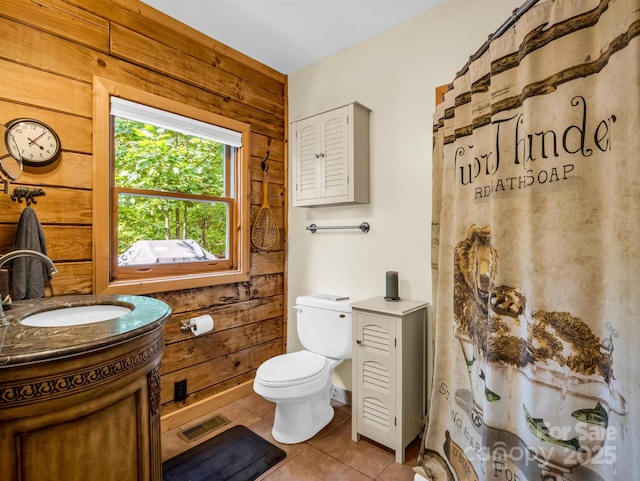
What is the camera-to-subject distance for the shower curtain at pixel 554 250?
2.53 feet

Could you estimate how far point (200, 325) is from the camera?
2020mm

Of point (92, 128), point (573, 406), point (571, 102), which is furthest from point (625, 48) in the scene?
point (92, 128)

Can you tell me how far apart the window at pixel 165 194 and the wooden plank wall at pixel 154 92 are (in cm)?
7

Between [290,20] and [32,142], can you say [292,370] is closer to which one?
[32,142]

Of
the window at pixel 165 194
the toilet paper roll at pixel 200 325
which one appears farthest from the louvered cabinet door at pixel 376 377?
the window at pixel 165 194

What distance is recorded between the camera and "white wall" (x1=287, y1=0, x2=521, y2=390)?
1.88 m

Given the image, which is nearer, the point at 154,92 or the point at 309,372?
the point at 309,372

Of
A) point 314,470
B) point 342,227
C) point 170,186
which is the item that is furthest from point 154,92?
point 314,470

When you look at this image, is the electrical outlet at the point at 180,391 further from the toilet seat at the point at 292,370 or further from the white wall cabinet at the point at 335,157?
the white wall cabinet at the point at 335,157

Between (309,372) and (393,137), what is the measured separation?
152 cm

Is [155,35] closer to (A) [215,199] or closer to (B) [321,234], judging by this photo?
Result: (A) [215,199]

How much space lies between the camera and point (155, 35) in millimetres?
1932

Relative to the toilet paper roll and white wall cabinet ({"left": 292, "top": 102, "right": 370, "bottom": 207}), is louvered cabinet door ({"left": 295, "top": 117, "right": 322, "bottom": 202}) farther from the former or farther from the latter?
the toilet paper roll

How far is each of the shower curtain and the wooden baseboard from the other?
1564 millimetres
